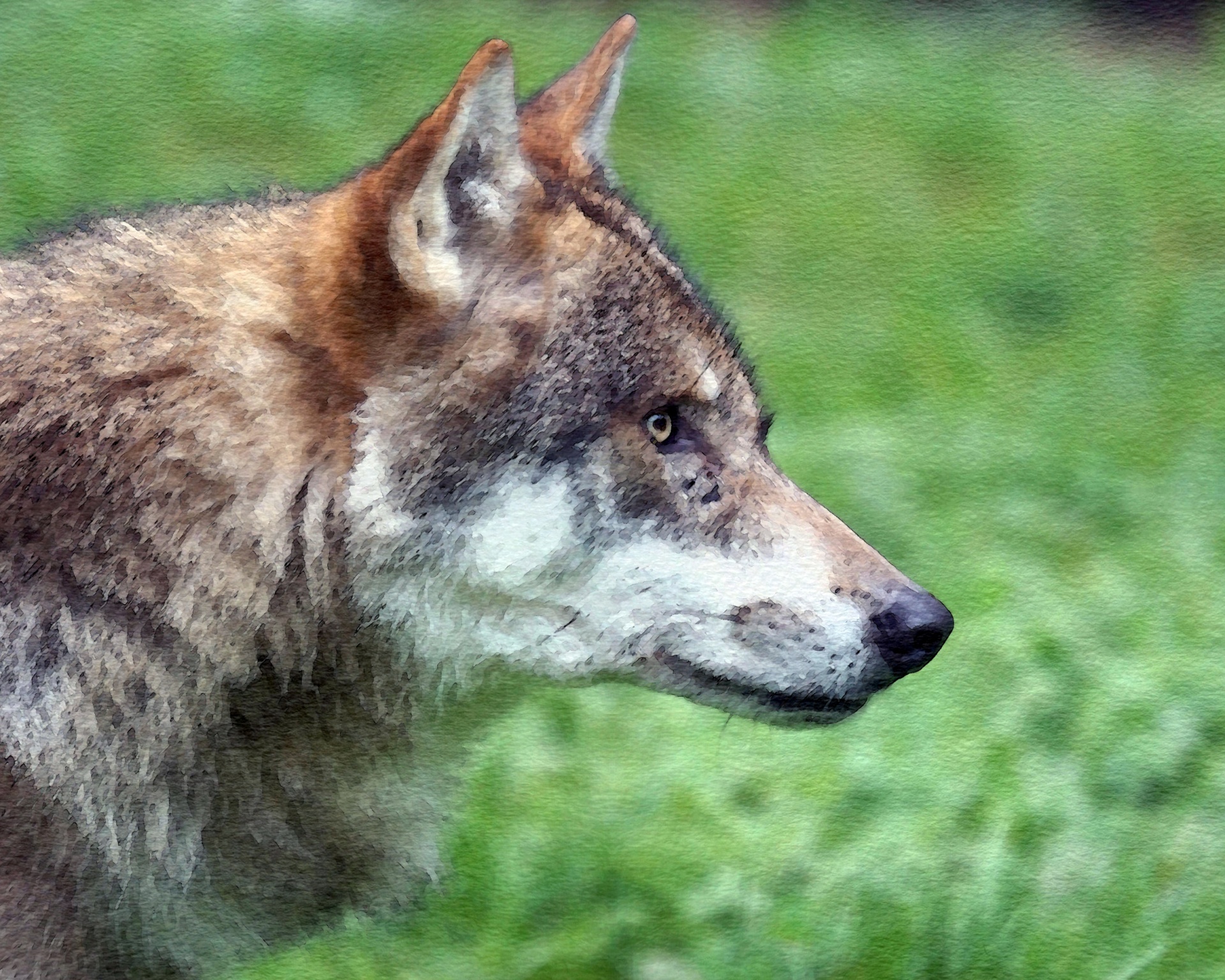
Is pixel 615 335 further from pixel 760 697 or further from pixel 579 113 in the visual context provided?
pixel 760 697

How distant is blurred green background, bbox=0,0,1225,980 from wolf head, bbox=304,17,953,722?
44 centimetres

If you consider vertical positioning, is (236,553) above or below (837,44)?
below

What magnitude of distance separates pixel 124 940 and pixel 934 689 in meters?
1.40

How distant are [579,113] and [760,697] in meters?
0.88

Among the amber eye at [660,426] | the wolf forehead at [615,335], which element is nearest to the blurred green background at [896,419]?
the wolf forehead at [615,335]

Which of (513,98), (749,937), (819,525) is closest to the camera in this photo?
(513,98)

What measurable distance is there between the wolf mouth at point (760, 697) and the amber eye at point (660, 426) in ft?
0.95

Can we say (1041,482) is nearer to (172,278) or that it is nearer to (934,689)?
(934,689)

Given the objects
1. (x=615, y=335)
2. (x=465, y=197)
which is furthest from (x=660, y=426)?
(x=465, y=197)

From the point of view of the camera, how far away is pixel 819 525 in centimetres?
156

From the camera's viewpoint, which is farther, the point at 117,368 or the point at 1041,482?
the point at 1041,482

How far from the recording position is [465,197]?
1436mm

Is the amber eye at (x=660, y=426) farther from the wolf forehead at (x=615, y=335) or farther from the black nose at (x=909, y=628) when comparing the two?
the black nose at (x=909, y=628)

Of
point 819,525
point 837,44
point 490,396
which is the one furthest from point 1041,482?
point 490,396
